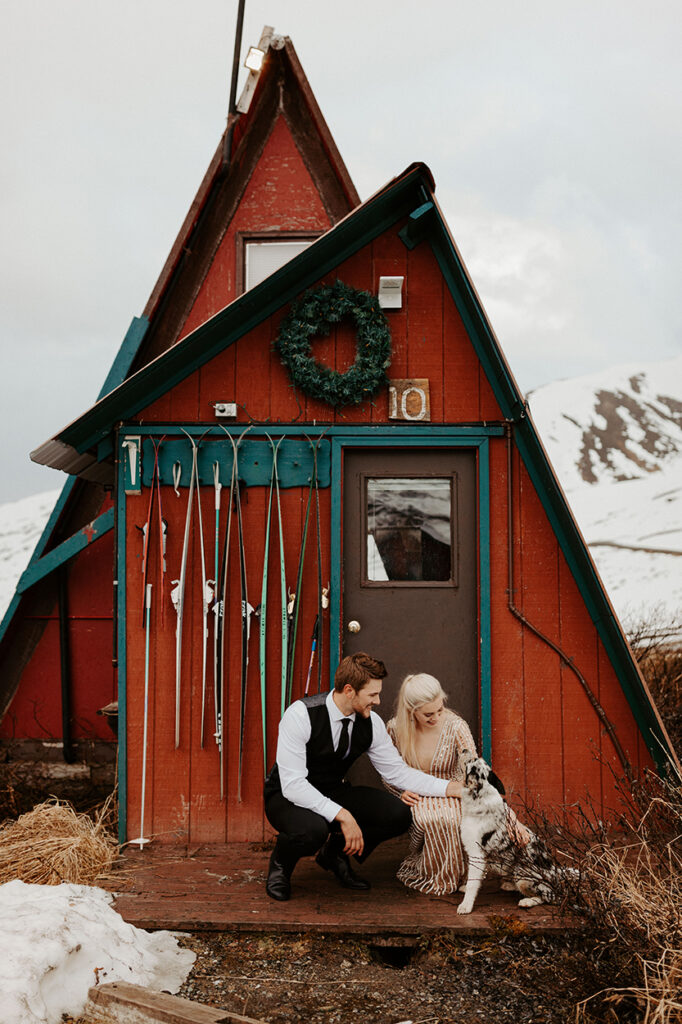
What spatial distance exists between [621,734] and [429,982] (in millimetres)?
2190

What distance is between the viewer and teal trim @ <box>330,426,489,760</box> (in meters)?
5.21

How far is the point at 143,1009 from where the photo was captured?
9.84ft

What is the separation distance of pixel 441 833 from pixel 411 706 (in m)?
0.65

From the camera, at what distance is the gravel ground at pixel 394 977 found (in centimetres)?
329

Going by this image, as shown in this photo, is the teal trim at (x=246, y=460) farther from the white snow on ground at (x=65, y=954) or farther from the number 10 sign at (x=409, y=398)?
the white snow on ground at (x=65, y=954)

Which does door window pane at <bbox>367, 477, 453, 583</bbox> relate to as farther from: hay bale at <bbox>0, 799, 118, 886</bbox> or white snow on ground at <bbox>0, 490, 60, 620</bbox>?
white snow on ground at <bbox>0, 490, 60, 620</bbox>

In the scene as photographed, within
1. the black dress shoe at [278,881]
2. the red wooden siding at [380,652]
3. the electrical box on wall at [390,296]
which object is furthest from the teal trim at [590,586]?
the black dress shoe at [278,881]

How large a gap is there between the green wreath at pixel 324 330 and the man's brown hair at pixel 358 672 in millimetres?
1828

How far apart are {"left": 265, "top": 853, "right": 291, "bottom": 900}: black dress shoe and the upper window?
15.7 feet

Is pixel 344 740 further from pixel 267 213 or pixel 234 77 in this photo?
pixel 234 77

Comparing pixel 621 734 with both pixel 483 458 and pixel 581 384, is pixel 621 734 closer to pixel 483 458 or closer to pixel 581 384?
pixel 483 458

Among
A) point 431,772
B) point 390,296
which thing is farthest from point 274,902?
point 390,296

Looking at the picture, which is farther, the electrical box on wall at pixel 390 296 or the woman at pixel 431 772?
the electrical box on wall at pixel 390 296

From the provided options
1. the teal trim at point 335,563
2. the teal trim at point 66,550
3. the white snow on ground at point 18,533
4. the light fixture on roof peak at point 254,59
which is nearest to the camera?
the teal trim at point 335,563
